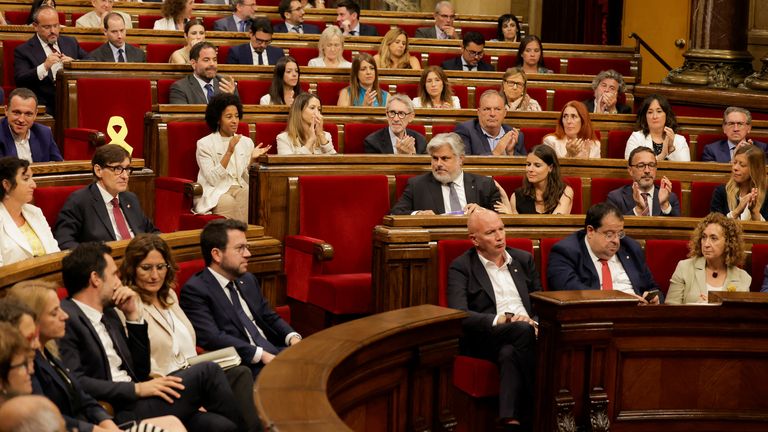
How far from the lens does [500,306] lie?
3898 millimetres

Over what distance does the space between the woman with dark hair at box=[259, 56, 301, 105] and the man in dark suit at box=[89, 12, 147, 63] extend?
827 millimetres

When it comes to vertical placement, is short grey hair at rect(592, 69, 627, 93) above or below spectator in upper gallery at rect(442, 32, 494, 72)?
below

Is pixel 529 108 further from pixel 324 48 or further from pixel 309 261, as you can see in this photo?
pixel 309 261

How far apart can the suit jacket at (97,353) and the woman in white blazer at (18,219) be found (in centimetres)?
66

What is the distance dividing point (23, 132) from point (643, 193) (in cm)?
240

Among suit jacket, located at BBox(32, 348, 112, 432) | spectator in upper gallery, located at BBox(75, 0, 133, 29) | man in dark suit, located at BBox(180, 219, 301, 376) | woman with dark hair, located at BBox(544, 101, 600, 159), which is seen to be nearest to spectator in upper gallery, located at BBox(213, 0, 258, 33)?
spectator in upper gallery, located at BBox(75, 0, 133, 29)

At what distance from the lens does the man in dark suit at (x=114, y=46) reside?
5.95 meters

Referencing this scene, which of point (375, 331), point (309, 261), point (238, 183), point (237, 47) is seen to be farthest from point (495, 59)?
point (375, 331)

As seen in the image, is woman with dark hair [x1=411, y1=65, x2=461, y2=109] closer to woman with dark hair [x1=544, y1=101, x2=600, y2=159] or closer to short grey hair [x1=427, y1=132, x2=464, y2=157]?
woman with dark hair [x1=544, y1=101, x2=600, y2=159]

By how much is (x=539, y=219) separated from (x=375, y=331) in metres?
1.48

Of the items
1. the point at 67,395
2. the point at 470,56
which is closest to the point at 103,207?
the point at 67,395

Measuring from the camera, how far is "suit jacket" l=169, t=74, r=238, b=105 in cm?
552

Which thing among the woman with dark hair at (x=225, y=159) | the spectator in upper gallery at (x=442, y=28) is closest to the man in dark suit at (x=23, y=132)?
the woman with dark hair at (x=225, y=159)

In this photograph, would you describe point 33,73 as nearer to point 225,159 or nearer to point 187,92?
point 187,92
